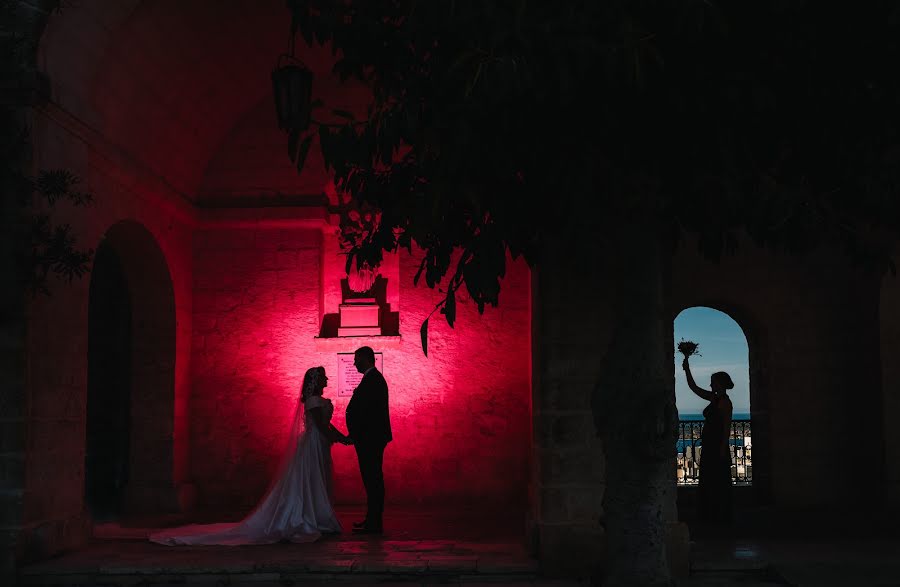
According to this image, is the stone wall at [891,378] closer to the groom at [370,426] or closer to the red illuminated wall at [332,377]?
the red illuminated wall at [332,377]

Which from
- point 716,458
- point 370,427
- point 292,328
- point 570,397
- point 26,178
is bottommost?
point 716,458

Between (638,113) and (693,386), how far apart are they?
6882mm

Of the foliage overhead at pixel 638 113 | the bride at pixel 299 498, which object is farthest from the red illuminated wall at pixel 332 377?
the foliage overhead at pixel 638 113

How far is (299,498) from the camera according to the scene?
29.6ft

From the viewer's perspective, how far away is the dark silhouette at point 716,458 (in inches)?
395

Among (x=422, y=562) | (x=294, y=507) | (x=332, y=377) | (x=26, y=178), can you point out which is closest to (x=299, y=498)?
(x=294, y=507)

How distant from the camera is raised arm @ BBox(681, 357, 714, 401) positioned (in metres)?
10.6

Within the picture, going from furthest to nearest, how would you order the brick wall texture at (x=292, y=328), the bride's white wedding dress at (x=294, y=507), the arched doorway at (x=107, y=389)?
the arched doorway at (x=107, y=389), the brick wall texture at (x=292, y=328), the bride's white wedding dress at (x=294, y=507)

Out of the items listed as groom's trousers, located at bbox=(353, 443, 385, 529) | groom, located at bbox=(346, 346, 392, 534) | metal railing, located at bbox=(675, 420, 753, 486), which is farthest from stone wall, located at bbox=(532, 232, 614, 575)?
metal railing, located at bbox=(675, 420, 753, 486)

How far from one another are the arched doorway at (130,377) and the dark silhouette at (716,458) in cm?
578

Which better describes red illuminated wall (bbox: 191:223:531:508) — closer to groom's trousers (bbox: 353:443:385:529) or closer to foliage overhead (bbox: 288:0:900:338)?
groom's trousers (bbox: 353:443:385:529)

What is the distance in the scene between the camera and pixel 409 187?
17.1 feet

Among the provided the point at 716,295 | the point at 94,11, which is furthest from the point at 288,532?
the point at 716,295

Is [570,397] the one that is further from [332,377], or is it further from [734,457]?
[734,457]
